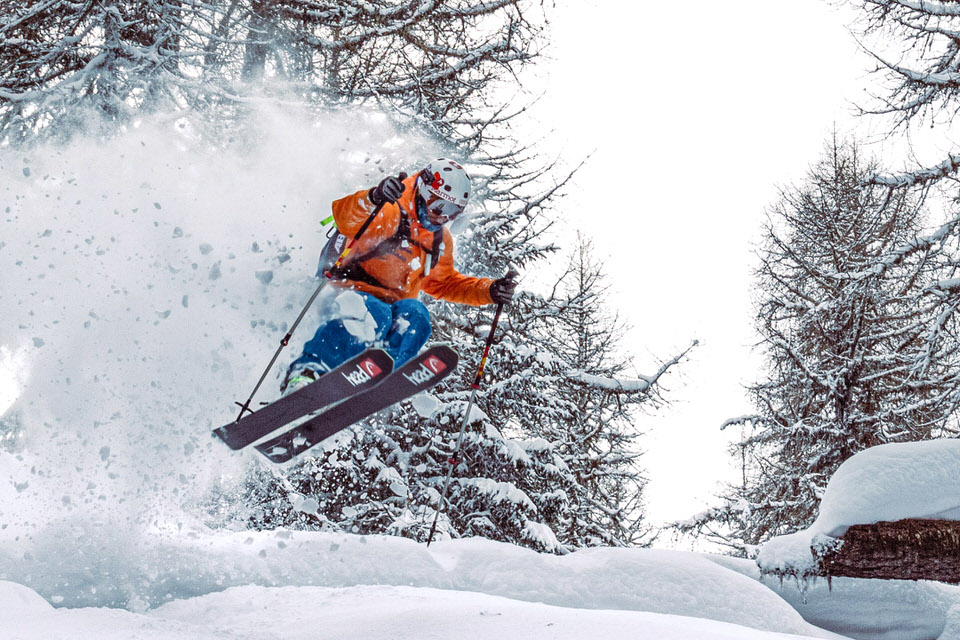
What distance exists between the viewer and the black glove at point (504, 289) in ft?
19.2

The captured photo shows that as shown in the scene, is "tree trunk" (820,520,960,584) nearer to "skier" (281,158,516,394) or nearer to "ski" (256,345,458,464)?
"skier" (281,158,516,394)

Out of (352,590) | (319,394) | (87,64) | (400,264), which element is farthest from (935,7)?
(87,64)

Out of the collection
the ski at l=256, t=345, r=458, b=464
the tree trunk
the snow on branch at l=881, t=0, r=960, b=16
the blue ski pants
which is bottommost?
the tree trunk

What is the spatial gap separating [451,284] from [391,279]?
1.81 feet

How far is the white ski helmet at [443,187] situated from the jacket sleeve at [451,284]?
33 cm

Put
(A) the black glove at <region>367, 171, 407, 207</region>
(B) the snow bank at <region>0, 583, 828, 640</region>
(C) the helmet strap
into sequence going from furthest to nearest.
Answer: (C) the helmet strap → (A) the black glove at <region>367, 171, 407, 207</region> → (B) the snow bank at <region>0, 583, 828, 640</region>

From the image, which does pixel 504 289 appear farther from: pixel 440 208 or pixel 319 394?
pixel 319 394

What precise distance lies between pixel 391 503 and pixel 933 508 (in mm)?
6492

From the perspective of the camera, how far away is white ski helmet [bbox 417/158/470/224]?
590 cm

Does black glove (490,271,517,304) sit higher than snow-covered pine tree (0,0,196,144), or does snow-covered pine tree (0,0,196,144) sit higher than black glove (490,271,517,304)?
snow-covered pine tree (0,0,196,144)

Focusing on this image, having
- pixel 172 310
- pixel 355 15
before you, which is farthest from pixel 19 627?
pixel 355 15

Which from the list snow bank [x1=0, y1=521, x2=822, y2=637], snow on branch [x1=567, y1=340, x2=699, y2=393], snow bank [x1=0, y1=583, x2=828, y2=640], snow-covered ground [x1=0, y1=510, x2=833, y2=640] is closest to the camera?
snow bank [x1=0, y1=583, x2=828, y2=640]

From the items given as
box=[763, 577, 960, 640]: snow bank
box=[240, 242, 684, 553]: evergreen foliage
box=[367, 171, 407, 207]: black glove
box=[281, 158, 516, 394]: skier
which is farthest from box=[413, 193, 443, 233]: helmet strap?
box=[763, 577, 960, 640]: snow bank

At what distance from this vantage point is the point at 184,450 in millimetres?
6238
